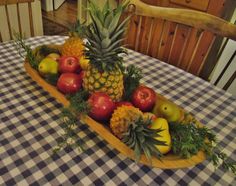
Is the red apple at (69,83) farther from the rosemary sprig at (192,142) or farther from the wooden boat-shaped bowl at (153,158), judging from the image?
the rosemary sprig at (192,142)

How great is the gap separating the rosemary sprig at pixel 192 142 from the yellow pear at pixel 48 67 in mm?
451

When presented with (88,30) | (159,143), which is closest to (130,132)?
(159,143)

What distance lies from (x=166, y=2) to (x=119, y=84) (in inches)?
56.5

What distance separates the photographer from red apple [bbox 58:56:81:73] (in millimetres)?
826

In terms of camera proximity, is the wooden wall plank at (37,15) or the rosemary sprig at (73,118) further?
the wooden wall plank at (37,15)

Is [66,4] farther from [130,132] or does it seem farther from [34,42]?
[130,132]

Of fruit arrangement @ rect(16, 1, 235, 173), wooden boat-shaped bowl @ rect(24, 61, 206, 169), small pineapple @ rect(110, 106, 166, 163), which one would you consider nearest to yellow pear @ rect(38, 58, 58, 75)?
fruit arrangement @ rect(16, 1, 235, 173)

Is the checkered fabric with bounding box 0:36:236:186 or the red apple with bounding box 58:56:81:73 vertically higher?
the red apple with bounding box 58:56:81:73

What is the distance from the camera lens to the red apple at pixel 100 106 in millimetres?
675

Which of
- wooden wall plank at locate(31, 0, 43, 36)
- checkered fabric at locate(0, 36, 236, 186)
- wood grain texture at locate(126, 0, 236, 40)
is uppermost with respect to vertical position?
wood grain texture at locate(126, 0, 236, 40)

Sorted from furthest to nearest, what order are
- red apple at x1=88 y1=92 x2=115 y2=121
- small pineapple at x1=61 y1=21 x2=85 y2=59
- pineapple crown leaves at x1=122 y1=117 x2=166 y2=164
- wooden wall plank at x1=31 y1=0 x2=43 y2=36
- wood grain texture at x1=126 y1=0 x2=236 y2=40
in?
wooden wall plank at x1=31 y1=0 x2=43 y2=36 → wood grain texture at x1=126 y1=0 x2=236 y2=40 → small pineapple at x1=61 y1=21 x2=85 y2=59 → red apple at x1=88 y1=92 x2=115 y2=121 → pineapple crown leaves at x1=122 y1=117 x2=166 y2=164

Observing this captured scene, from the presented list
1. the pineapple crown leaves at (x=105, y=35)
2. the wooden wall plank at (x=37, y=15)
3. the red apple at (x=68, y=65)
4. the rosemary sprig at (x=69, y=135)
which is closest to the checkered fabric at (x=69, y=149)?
the rosemary sprig at (x=69, y=135)

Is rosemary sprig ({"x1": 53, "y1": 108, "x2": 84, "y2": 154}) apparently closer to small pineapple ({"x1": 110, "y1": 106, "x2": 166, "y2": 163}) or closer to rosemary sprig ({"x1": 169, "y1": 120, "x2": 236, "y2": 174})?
small pineapple ({"x1": 110, "y1": 106, "x2": 166, "y2": 163})

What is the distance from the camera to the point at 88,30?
684mm
